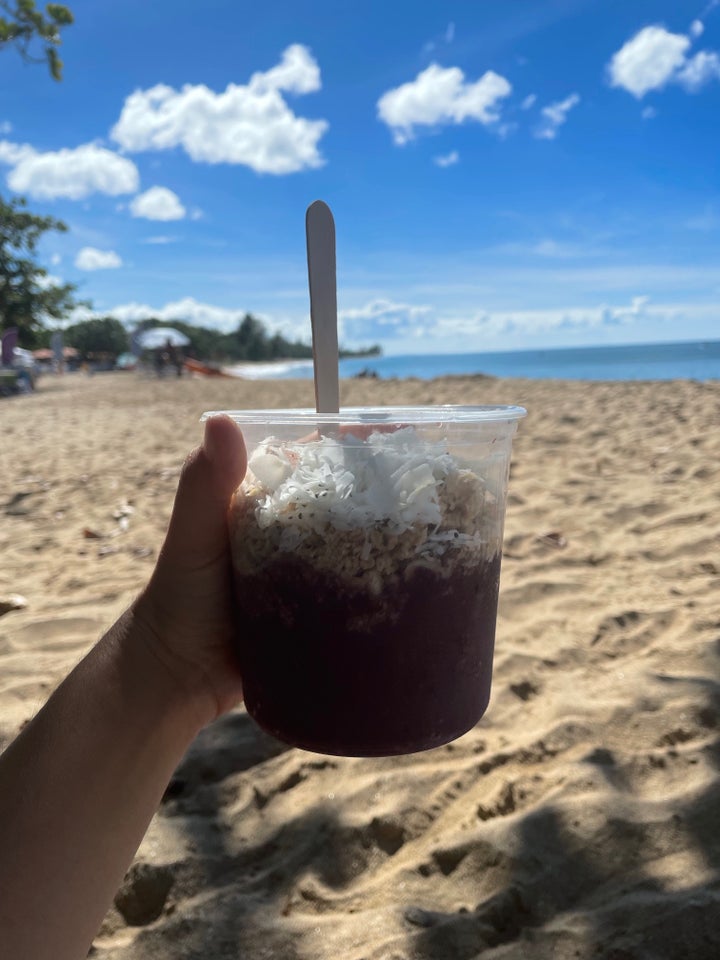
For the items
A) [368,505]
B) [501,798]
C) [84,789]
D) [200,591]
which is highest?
[368,505]

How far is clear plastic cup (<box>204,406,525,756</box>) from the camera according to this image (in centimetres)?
104

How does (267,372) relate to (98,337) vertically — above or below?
below

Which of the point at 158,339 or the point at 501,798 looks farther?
the point at 158,339

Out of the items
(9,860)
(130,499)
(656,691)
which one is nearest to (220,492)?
(9,860)

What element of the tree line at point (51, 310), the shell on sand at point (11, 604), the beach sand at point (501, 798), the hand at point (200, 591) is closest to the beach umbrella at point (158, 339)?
the tree line at point (51, 310)

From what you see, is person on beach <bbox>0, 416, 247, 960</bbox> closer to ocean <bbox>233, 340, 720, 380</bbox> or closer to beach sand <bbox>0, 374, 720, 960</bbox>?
beach sand <bbox>0, 374, 720, 960</bbox>

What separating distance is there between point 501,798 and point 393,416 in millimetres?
1225

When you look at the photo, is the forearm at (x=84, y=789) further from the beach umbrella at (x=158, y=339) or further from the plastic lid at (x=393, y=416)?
the beach umbrella at (x=158, y=339)

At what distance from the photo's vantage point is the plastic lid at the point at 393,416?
107 centimetres

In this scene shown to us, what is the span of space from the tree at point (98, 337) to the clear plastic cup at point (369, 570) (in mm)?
47929

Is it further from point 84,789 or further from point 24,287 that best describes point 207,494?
point 24,287

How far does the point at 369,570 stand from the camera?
1060 millimetres

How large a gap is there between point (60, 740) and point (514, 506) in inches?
135

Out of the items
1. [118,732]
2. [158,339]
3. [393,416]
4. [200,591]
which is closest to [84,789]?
[118,732]
